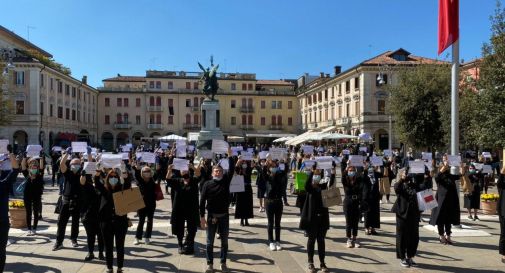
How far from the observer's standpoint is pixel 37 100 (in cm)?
4912

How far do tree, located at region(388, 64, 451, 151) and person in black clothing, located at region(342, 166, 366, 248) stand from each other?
21.6 meters

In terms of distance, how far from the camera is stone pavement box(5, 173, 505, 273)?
7.78 m

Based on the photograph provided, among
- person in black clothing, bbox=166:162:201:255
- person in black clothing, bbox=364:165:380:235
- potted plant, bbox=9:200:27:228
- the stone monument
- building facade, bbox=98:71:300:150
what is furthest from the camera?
building facade, bbox=98:71:300:150

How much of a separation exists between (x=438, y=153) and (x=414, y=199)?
26458mm

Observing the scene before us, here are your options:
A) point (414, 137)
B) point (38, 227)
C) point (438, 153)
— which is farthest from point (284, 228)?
point (438, 153)

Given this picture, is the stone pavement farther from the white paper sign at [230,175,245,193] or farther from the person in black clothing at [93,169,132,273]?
the white paper sign at [230,175,245,193]

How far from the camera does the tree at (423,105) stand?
29328 mm

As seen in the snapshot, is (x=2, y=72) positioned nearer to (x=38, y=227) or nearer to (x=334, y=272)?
(x=38, y=227)

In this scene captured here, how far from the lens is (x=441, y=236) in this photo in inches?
382

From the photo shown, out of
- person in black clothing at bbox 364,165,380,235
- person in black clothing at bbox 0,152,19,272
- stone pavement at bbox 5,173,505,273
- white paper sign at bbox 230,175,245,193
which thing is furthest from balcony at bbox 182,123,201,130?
person in black clothing at bbox 0,152,19,272

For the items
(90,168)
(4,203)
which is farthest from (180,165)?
(4,203)

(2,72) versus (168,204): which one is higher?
(2,72)

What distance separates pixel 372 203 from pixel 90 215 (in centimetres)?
618

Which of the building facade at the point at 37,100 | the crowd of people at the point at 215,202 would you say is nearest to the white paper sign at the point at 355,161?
the crowd of people at the point at 215,202
